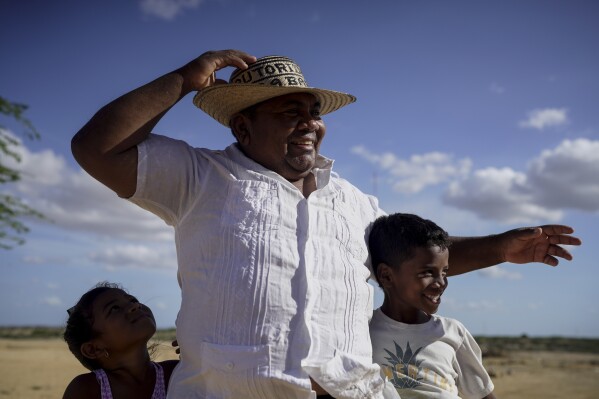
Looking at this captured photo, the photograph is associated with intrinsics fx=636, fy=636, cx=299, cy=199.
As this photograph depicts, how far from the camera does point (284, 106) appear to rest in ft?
11.8

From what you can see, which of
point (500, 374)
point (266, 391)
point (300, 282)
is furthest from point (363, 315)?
point (500, 374)

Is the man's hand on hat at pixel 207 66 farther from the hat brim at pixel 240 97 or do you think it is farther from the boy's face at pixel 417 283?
the boy's face at pixel 417 283

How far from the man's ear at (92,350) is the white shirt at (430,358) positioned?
1.61 meters

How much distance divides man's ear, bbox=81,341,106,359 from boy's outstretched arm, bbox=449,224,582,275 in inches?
90.3

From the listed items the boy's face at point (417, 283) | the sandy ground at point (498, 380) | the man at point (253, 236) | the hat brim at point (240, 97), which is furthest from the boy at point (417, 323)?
the sandy ground at point (498, 380)

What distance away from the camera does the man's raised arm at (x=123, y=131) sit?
9.95 ft

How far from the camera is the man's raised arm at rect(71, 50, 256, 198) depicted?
3.03 metres

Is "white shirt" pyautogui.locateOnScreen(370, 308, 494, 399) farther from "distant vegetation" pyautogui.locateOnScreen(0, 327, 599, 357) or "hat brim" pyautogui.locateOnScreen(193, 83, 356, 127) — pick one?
"distant vegetation" pyautogui.locateOnScreen(0, 327, 599, 357)

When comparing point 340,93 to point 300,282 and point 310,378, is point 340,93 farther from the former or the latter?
point 310,378

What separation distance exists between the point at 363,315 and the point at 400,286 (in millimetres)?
664

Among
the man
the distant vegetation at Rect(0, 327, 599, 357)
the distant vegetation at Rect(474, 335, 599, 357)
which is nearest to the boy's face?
the man

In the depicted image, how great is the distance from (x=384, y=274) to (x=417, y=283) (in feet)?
0.74

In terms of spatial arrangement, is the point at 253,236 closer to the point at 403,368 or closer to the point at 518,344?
the point at 403,368

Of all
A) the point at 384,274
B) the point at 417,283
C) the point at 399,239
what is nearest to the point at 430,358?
the point at 417,283
